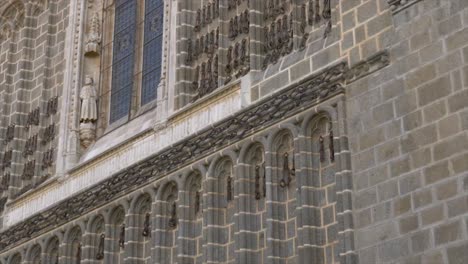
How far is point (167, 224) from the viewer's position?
22656 millimetres

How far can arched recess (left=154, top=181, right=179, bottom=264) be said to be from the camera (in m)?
22.4

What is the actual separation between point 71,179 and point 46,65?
3.96 meters

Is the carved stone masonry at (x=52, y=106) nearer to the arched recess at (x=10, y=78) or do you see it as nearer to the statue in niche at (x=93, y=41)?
the arched recess at (x=10, y=78)

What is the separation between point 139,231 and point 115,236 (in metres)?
0.81

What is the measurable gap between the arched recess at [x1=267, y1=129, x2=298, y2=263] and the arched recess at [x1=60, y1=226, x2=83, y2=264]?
230 inches

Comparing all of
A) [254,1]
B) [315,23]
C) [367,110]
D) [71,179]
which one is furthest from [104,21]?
[367,110]

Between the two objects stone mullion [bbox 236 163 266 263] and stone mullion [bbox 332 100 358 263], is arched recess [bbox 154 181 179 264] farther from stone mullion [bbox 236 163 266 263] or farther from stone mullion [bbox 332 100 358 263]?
stone mullion [bbox 332 100 358 263]

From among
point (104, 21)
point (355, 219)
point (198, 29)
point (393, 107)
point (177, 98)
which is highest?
point (104, 21)

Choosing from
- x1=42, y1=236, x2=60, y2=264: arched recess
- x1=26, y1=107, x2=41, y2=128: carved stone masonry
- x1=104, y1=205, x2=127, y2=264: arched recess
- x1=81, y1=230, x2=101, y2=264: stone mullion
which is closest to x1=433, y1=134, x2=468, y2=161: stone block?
x1=104, y1=205, x2=127, y2=264: arched recess

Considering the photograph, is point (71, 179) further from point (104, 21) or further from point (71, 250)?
point (104, 21)

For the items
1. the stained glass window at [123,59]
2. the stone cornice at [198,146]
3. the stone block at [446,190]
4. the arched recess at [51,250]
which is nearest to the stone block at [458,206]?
the stone block at [446,190]

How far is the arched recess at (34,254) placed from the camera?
84.9 ft

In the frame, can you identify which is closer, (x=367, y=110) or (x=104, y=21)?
(x=367, y=110)

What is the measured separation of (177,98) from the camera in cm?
2352
